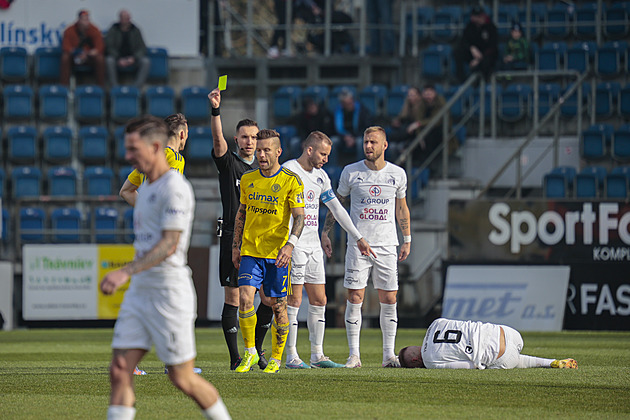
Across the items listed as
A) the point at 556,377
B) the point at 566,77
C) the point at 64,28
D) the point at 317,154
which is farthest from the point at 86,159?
the point at 556,377

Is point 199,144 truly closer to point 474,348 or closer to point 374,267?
point 374,267

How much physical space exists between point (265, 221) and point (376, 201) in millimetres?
2028

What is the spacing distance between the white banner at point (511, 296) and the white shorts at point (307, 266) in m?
6.56

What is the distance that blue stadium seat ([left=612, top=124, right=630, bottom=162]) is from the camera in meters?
19.2

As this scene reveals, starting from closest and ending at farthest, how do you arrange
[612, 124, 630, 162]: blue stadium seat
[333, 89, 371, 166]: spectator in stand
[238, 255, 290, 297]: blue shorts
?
[238, 255, 290, 297]: blue shorts < [612, 124, 630, 162]: blue stadium seat < [333, 89, 371, 166]: spectator in stand

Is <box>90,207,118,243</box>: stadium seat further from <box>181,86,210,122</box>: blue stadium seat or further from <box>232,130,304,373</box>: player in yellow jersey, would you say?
<box>232,130,304,373</box>: player in yellow jersey

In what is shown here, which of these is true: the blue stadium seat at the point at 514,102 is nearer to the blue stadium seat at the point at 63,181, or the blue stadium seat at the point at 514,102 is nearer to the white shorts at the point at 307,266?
the blue stadium seat at the point at 63,181

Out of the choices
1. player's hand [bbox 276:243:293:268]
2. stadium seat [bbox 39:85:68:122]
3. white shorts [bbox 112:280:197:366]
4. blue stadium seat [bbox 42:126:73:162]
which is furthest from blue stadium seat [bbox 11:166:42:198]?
white shorts [bbox 112:280:197:366]

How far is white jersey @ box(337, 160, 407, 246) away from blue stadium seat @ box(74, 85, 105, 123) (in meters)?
12.4

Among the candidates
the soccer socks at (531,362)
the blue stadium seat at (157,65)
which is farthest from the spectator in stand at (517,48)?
the soccer socks at (531,362)

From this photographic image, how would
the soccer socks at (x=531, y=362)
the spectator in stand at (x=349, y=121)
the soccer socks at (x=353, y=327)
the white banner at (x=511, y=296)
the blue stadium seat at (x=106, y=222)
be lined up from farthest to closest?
1. the spectator in stand at (x=349, y=121)
2. the blue stadium seat at (x=106, y=222)
3. the white banner at (x=511, y=296)
4. the soccer socks at (x=353, y=327)
5. the soccer socks at (x=531, y=362)

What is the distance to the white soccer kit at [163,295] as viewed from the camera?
5.31 meters

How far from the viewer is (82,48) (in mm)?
22109

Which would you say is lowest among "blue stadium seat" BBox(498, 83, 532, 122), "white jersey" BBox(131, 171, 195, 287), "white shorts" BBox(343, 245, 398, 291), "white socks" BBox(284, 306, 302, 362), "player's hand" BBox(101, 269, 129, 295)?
"white socks" BBox(284, 306, 302, 362)
